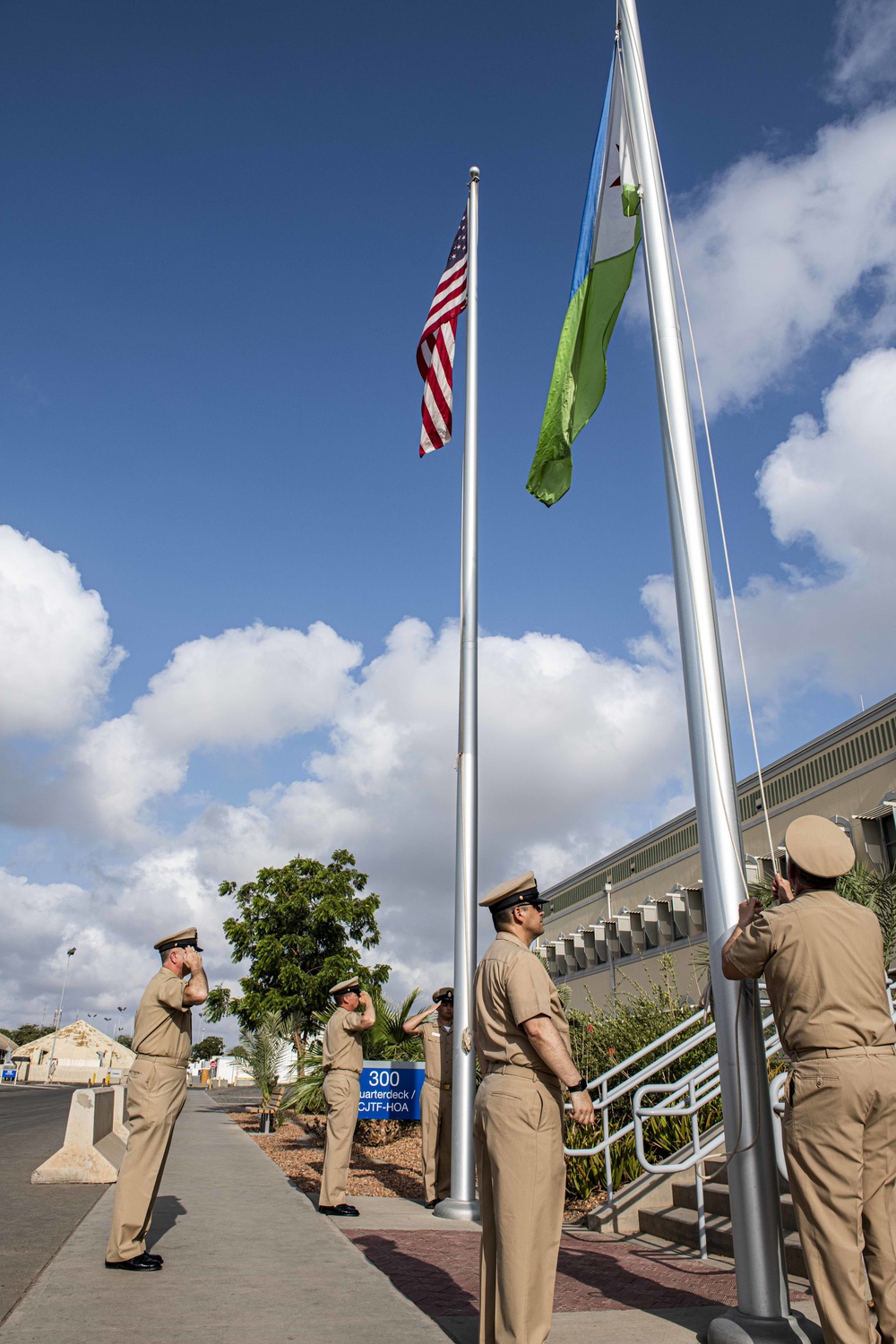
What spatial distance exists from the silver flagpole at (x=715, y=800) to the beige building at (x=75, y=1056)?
3362 inches

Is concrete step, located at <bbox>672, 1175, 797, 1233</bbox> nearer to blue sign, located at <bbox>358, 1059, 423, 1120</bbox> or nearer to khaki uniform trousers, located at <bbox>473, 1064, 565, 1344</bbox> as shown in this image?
khaki uniform trousers, located at <bbox>473, 1064, 565, 1344</bbox>

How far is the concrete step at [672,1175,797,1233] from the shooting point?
5.54 metres

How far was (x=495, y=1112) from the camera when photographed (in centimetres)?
385

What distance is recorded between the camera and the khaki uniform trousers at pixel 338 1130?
25.5ft

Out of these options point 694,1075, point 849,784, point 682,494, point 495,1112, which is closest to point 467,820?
point 694,1075

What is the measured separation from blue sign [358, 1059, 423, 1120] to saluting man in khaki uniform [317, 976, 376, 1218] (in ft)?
6.16

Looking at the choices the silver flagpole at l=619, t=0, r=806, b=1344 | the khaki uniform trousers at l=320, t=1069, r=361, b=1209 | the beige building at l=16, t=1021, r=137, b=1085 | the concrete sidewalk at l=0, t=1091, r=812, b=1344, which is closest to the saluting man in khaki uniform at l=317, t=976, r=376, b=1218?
the khaki uniform trousers at l=320, t=1069, r=361, b=1209

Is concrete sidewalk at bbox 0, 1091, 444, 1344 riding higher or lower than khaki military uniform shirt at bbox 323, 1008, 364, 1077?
lower

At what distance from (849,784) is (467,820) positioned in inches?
664

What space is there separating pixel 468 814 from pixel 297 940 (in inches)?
595

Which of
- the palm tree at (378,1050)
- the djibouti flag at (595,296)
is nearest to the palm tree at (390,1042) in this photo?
the palm tree at (378,1050)

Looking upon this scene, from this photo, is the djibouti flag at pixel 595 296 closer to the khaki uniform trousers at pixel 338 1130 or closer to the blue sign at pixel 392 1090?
the khaki uniform trousers at pixel 338 1130

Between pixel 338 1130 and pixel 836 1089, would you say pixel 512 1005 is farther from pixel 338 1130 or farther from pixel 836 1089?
pixel 338 1130

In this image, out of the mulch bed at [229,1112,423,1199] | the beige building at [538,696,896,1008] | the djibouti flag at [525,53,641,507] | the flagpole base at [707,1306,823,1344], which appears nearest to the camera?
the flagpole base at [707,1306,823,1344]
